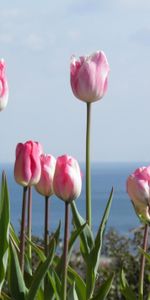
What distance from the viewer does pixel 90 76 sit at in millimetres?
1744

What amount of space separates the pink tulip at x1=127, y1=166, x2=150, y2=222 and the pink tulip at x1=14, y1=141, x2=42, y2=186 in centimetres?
21

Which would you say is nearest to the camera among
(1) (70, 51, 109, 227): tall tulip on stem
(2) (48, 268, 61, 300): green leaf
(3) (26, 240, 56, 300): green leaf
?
(3) (26, 240, 56, 300): green leaf

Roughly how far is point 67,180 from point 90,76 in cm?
27

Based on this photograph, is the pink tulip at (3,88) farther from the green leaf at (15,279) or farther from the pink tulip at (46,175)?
the green leaf at (15,279)

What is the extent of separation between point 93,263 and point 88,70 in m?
0.38

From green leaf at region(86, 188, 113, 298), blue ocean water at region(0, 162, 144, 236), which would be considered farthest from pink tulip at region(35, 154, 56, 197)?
blue ocean water at region(0, 162, 144, 236)

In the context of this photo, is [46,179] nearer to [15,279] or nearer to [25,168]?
[25,168]

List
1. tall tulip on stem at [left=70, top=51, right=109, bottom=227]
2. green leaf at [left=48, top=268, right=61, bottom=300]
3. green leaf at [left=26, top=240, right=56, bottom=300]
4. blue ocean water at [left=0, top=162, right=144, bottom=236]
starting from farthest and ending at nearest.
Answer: blue ocean water at [left=0, top=162, right=144, bottom=236] → tall tulip on stem at [left=70, top=51, right=109, bottom=227] → green leaf at [left=48, top=268, right=61, bottom=300] → green leaf at [left=26, top=240, right=56, bottom=300]

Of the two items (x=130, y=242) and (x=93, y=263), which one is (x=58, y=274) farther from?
(x=130, y=242)

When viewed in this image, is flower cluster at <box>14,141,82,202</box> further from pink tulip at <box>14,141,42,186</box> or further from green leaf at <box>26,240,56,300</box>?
green leaf at <box>26,240,56,300</box>

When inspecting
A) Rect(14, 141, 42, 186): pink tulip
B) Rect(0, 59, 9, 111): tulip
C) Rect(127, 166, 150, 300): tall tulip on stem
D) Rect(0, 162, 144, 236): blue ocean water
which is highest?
Rect(0, 59, 9, 111): tulip

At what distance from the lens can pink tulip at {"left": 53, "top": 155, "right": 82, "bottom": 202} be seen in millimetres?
1562

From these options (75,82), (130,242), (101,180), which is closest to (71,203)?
(75,82)

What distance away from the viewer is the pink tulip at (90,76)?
173 cm
